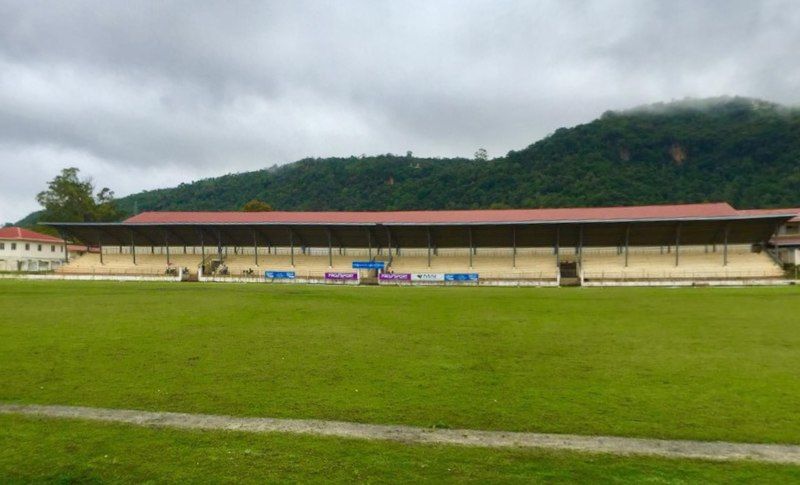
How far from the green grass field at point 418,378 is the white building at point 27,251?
2352 inches

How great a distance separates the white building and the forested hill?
178 ft

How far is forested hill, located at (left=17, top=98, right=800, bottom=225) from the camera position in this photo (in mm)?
92000

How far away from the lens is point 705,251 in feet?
166

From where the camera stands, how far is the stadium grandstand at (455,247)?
154ft

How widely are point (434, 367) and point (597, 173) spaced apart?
98.7 meters

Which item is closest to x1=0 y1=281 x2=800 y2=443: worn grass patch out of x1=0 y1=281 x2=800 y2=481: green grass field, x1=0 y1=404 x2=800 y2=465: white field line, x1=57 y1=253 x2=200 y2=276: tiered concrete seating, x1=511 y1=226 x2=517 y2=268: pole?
x1=0 y1=281 x2=800 y2=481: green grass field

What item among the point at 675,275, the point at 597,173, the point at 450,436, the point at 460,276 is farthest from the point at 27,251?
the point at 597,173

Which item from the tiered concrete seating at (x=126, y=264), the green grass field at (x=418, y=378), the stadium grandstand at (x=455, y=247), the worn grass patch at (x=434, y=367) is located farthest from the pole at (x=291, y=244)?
the green grass field at (x=418, y=378)

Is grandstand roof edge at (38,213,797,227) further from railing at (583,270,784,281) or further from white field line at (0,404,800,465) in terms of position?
white field line at (0,404,800,465)

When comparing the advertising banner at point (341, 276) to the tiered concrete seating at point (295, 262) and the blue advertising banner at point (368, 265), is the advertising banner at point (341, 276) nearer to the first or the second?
the tiered concrete seating at point (295, 262)

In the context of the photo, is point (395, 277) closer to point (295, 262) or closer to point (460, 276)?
point (460, 276)

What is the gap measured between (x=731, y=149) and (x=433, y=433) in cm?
11892

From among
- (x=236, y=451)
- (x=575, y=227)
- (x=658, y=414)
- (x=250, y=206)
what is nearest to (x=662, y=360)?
(x=658, y=414)

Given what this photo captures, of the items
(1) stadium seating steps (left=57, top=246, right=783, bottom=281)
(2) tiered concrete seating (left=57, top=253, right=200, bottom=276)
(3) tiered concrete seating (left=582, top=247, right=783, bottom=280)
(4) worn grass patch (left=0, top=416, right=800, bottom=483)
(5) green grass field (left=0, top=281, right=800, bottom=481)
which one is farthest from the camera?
(2) tiered concrete seating (left=57, top=253, right=200, bottom=276)
